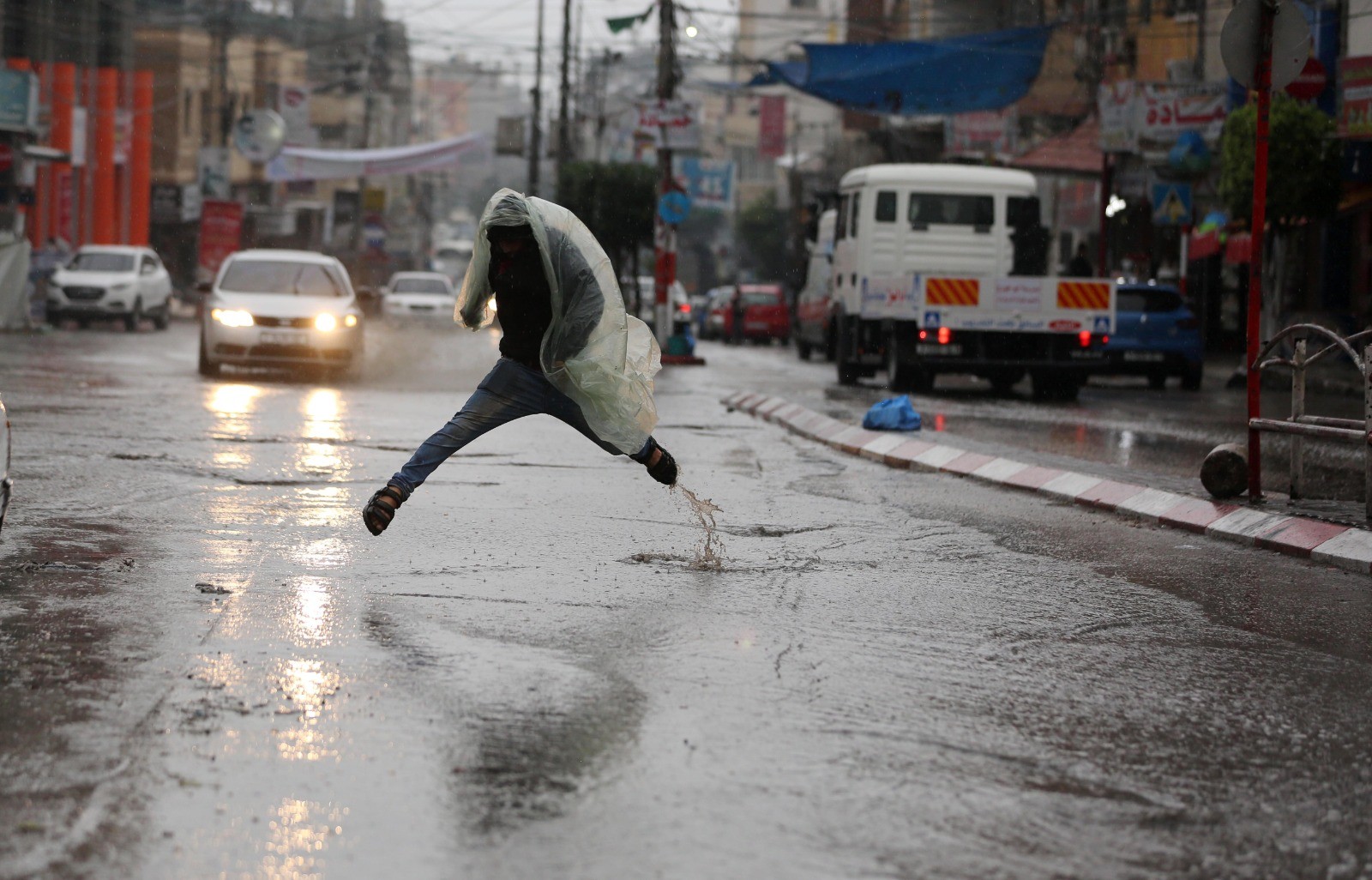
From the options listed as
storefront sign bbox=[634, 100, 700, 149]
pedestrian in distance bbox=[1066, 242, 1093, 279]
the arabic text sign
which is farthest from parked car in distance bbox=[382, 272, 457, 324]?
the arabic text sign

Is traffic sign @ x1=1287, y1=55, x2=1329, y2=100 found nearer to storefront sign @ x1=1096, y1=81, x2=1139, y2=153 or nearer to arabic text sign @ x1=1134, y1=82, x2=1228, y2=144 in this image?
arabic text sign @ x1=1134, y1=82, x2=1228, y2=144

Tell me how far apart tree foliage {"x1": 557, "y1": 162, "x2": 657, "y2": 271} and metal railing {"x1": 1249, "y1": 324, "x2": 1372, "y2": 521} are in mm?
44412

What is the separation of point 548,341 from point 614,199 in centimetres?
4790

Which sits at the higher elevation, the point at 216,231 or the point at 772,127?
the point at 772,127

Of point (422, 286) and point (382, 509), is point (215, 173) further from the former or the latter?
point (382, 509)

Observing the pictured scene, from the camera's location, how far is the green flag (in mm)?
31984

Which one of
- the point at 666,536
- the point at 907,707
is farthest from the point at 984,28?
the point at 907,707

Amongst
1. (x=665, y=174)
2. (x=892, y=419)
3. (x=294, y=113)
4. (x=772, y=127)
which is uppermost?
(x=772, y=127)

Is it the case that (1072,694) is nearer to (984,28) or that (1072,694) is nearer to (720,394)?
(720,394)

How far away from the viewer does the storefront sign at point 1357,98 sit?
23.7 meters

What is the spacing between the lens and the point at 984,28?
5091 centimetres

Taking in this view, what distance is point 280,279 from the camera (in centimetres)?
2194

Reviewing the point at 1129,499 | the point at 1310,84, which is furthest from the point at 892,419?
the point at 1310,84

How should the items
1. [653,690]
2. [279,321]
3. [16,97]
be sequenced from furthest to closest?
[16,97] → [279,321] → [653,690]
